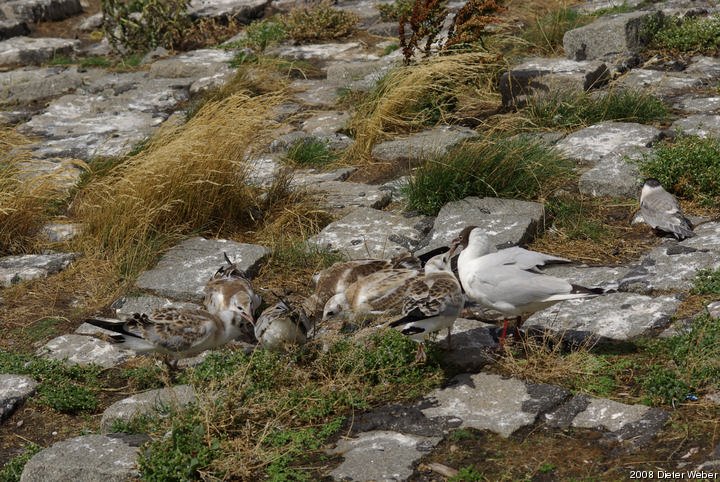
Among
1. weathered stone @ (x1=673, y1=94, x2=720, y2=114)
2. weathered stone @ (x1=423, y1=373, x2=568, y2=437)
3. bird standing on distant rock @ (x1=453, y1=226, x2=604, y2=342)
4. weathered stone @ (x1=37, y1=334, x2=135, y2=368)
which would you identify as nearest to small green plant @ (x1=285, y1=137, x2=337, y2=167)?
weathered stone @ (x1=37, y1=334, x2=135, y2=368)

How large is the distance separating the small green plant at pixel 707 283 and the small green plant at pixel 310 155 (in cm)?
370

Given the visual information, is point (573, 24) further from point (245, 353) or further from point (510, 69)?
point (245, 353)

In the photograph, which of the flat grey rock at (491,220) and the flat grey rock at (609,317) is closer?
the flat grey rock at (609,317)

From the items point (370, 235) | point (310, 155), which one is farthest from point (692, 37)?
point (370, 235)

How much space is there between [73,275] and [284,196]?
1680 mm

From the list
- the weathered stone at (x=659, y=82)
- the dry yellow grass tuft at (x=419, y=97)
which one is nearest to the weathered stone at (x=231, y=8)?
the dry yellow grass tuft at (x=419, y=97)

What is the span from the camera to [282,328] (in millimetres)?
5387

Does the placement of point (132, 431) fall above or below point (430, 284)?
below

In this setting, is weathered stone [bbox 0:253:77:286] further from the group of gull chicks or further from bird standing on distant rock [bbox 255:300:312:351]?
bird standing on distant rock [bbox 255:300:312:351]

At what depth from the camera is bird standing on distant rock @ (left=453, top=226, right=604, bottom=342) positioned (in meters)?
5.03

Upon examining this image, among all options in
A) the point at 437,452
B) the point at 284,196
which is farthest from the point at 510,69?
the point at 437,452

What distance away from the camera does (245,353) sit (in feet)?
18.0

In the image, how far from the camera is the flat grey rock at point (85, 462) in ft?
14.6

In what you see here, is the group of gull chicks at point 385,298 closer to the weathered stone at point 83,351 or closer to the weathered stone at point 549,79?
the weathered stone at point 83,351
